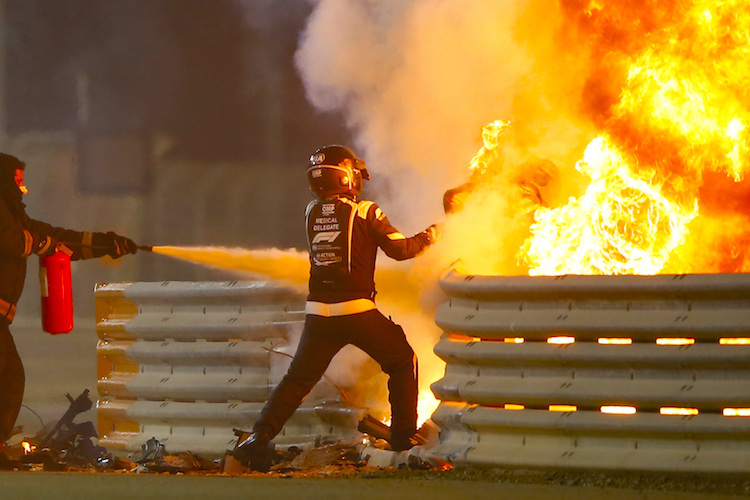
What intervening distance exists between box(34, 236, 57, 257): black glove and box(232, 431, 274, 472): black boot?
203 cm

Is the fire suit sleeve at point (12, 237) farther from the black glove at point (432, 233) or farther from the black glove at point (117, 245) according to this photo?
the black glove at point (432, 233)

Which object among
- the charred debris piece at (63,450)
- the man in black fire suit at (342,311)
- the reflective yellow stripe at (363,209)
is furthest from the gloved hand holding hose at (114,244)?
the reflective yellow stripe at (363,209)

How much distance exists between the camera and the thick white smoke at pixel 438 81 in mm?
9141

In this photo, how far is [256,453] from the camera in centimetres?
691

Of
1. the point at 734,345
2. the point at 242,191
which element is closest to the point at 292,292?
the point at 734,345

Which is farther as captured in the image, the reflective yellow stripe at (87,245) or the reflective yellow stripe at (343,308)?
the reflective yellow stripe at (87,245)

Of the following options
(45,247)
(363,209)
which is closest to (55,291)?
(45,247)

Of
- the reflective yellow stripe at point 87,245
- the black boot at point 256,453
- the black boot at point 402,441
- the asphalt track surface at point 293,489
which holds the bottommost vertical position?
the asphalt track surface at point 293,489

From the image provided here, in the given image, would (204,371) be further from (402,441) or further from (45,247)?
(402,441)

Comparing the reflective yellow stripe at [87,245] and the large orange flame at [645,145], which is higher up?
the large orange flame at [645,145]

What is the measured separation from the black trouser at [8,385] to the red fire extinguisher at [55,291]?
305mm

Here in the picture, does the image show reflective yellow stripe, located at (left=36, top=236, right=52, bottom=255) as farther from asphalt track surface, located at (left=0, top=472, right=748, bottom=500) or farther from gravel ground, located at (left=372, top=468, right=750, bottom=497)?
gravel ground, located at (left=372, top=468, right=750, bottom=497)

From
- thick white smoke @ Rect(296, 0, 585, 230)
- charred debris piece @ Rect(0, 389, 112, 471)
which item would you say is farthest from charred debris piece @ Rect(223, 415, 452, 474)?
thick white smoke @ Rect(296, 0, 585, 230)

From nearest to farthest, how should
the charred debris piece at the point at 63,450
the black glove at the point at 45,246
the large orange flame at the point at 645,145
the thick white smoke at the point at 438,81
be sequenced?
the charred debris piece at the point at 63,450 → the large orange flame at the point at 645,145 → the black glove at the point at 45,246 → the thick white smoke at the point at 438,81
